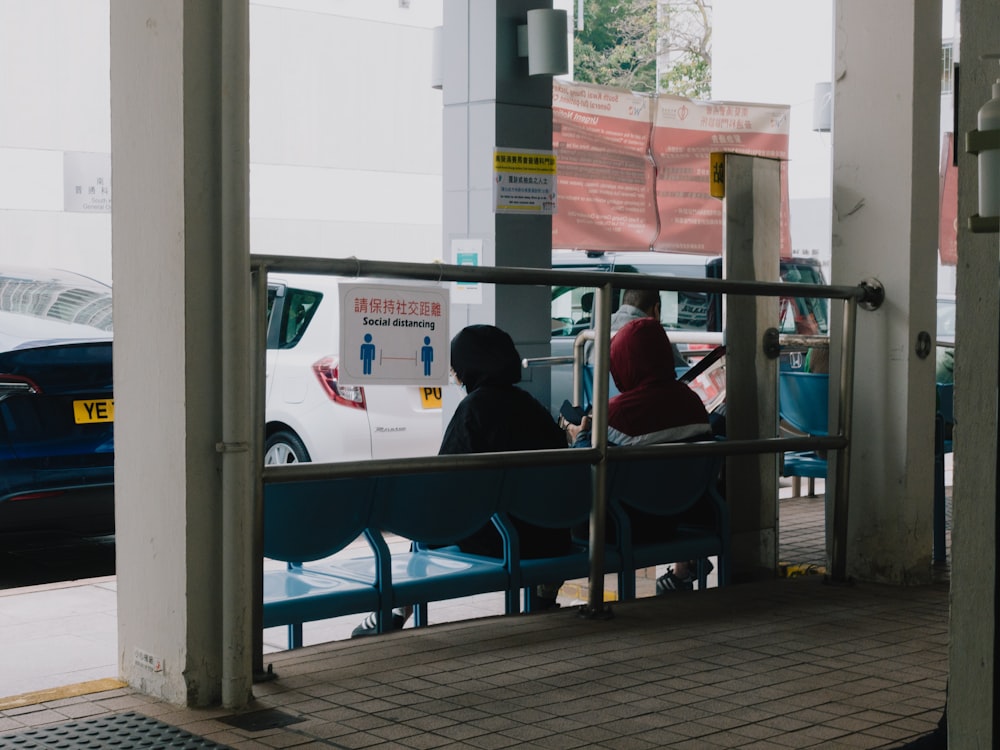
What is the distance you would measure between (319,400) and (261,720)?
496 cm

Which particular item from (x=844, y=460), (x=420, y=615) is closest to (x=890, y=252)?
(x=844, y=460)

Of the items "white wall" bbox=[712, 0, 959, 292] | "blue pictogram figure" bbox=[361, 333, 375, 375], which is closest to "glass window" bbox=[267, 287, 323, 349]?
"blue pictogram figure" bbox=[361, 333, 375, 375]

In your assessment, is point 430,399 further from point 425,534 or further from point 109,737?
point 109,737

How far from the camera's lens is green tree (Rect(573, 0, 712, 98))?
33.3m

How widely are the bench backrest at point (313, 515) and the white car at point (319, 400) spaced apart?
400 cm

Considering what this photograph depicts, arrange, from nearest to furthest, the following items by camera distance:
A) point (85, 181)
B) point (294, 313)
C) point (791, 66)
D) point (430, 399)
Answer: point (294, 313)
point (430, 399)
point (85, 181)
point (791, 66)

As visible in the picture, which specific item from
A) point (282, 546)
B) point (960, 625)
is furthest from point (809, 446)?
point (960, 625)

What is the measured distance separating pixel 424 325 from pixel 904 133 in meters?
2.51

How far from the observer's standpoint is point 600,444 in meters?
5.23

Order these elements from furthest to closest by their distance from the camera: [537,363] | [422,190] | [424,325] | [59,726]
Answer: [422,190], [537,363], [424,325], [59,726]

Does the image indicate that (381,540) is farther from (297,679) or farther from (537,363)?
(537,363)

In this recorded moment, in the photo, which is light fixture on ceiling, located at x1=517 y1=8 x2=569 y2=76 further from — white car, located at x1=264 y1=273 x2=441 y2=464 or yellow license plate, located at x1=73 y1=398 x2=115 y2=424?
yellow license plate, located at x1=73 y1=398 x2=115 y2=424

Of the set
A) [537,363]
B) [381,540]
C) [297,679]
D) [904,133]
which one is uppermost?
[904,133]

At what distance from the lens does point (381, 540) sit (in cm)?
477
